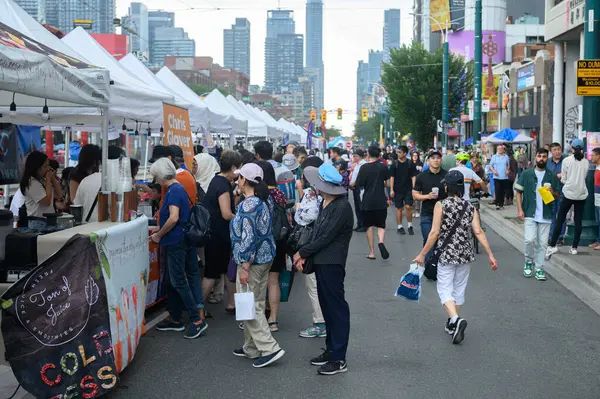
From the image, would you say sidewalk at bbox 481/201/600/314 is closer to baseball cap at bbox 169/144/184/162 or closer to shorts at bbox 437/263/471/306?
shorts at bbox 437/263/471/306

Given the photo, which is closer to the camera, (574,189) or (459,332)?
(459,332)

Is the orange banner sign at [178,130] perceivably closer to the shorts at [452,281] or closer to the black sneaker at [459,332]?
the shorts at [452,281]

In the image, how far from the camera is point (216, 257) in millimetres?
9227

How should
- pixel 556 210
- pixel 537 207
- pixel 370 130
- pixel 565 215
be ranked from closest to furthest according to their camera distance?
1. pixel 537 207
2. pixel 565 215
3. pixel 556 210
4. pixel 370 130

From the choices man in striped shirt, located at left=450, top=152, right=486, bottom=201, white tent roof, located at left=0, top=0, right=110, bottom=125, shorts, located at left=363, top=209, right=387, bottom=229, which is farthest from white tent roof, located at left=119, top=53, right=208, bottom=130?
man in striped shirt, located at left=450, top=152, right=486, bottom=201

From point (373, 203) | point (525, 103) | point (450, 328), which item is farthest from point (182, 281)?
point (525, 103)

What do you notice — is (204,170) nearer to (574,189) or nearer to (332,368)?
(332,368)

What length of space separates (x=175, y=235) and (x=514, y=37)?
92241 mm

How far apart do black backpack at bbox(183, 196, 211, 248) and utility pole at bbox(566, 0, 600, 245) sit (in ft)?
28.4

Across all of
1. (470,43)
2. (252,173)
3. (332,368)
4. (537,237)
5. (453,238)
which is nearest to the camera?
(332,368)

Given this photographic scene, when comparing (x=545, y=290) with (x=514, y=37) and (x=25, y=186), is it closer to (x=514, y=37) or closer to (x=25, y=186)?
(x=25, y=186)

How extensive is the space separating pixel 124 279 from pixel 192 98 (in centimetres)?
1321

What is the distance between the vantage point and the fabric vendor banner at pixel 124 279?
20.5ft

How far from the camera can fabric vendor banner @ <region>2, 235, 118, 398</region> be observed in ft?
18.3
